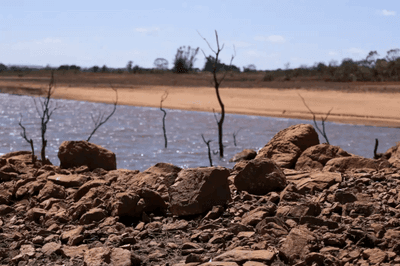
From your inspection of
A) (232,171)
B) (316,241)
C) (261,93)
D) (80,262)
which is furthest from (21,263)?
(261,93)

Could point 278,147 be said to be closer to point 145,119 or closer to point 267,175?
point 267,175

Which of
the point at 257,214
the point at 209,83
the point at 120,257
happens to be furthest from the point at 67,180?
the point at 209,83

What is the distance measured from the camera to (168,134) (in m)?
21.4

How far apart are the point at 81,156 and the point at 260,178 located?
3289 mm

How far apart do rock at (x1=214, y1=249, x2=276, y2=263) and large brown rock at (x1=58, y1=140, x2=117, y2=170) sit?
4.27 meters

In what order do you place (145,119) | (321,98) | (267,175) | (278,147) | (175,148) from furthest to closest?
(321,98), (145,119), (175,148), (278,147), (267,175)

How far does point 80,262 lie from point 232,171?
2.80m

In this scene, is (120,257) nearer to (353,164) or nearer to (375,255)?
(375,255)

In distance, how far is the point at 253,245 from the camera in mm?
3688

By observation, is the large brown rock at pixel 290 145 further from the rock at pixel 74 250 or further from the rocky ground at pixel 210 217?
the rock at pixel 74 250

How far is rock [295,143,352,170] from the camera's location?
650 centimetres

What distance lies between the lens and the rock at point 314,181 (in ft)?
16.5

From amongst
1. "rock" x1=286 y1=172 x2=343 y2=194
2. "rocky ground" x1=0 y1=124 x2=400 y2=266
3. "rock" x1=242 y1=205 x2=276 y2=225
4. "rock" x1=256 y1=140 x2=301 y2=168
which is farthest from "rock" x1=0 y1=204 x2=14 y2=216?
"rock" x1=256 y1=140 x2=301 y2=168

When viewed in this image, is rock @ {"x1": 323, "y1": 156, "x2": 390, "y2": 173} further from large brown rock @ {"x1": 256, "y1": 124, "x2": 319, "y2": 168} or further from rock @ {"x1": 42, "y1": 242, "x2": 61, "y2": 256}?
rock @ {"x1": 42, "y1": 242, "x2": 61, "y2": 256}
